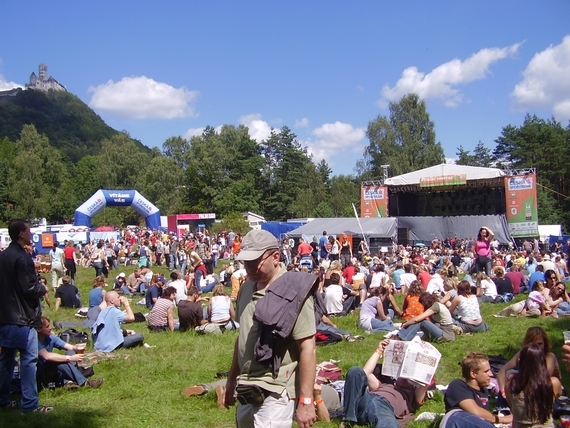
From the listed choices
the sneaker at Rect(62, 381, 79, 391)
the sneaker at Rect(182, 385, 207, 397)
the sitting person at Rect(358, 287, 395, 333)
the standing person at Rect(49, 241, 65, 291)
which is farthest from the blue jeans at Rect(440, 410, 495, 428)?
the standing person at Rect(49, 241, 65, 291)

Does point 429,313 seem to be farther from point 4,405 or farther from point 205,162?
point 205,162

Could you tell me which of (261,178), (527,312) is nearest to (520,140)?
(261,178)

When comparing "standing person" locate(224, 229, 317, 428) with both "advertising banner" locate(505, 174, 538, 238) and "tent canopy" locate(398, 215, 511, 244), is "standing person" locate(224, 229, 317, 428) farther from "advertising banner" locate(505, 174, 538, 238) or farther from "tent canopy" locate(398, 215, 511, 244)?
"advertising banner" locate(505, 174, 538, 238)

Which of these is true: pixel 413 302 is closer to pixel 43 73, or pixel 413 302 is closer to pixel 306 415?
pixel 306 415

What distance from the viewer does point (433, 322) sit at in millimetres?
7695

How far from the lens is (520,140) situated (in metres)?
61.6

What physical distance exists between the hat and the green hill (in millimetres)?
→ 118003

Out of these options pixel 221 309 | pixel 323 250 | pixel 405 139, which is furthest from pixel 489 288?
pixel 405 139

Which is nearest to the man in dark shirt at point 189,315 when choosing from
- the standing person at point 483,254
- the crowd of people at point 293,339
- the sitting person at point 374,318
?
the crowd of people at point 293,339

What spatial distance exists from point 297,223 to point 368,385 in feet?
102

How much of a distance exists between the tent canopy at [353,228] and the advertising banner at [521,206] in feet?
23.5

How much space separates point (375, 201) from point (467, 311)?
25.3 m

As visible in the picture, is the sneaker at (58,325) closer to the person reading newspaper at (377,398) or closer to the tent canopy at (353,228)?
the person reading newspaper at (377,398)

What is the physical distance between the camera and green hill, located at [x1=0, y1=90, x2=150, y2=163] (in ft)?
390
